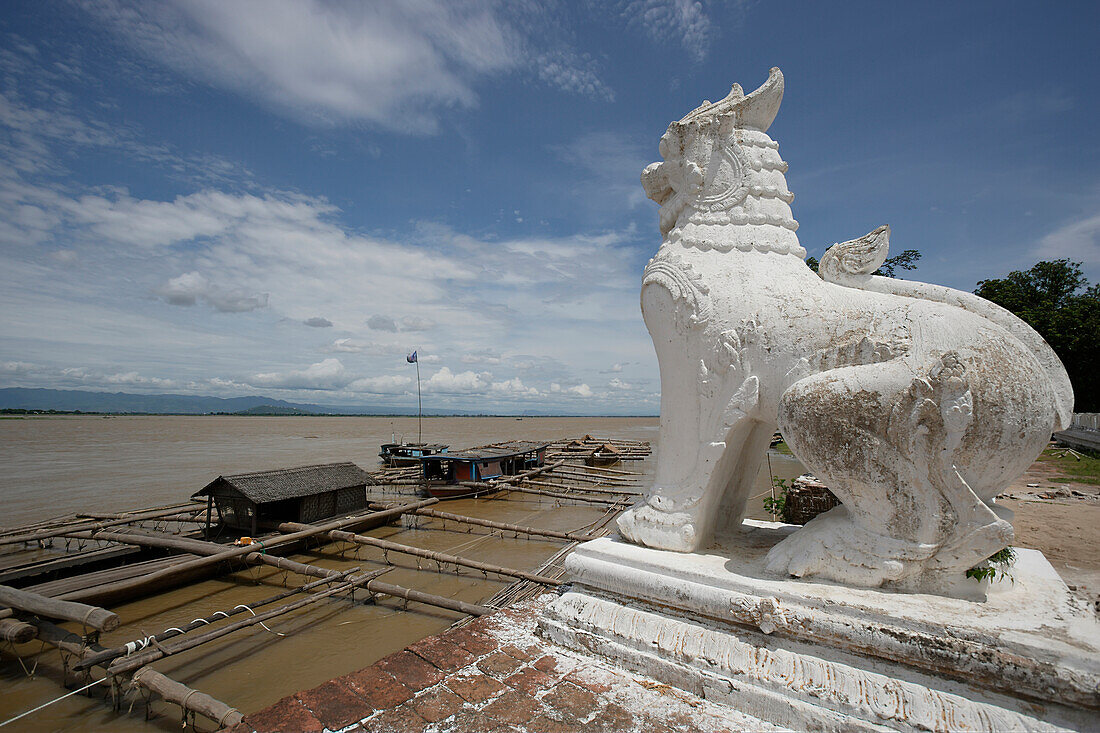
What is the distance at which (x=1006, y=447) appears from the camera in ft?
6.88

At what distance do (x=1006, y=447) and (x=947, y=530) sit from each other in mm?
412

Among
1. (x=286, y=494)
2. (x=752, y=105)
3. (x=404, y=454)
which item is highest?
(x=752, y=105)

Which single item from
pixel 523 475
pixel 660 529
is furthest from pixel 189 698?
pixel 523 475

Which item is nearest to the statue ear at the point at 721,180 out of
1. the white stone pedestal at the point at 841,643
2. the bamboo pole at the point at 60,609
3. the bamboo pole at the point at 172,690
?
the white stone pedestal at the point at 841,643

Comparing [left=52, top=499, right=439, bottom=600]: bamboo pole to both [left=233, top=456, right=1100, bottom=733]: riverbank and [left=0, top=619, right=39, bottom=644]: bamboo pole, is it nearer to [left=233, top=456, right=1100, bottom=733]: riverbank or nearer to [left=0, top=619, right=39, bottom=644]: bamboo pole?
[left=0, top=619, right=39, bottom=644]: bamboo pole

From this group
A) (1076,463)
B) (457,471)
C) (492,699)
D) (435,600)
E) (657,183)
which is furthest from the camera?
(1076,463)

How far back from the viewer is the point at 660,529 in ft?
9.32

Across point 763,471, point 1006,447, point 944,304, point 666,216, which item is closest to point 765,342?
point 944,304

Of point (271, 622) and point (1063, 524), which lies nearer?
point (271, 622)

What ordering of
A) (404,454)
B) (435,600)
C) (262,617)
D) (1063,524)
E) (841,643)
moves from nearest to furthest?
(841,643), (262,617), (435,600), (1063,524), (404,454)

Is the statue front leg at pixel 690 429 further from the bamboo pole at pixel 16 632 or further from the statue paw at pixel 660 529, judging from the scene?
the bamboo pole at pixel 16 632

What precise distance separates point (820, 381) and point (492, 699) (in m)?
2.01

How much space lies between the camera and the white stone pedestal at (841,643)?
1759 mm

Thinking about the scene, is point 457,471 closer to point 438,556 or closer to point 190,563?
point 438,556
